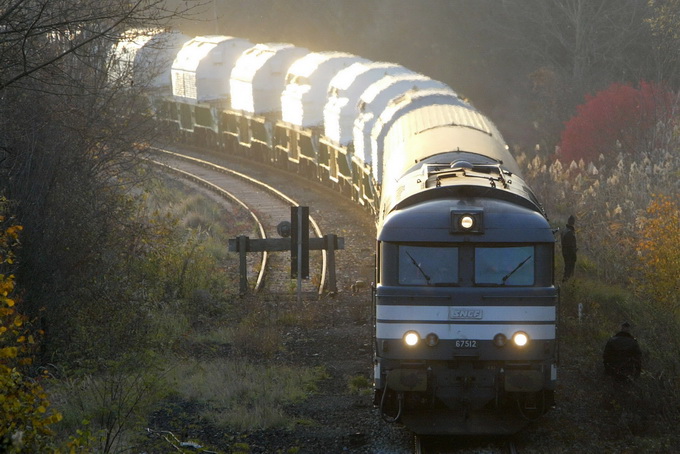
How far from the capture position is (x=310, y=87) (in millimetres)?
31328

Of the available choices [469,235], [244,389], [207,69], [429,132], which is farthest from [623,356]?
[207,69]

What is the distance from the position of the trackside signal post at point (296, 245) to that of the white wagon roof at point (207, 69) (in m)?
22.4

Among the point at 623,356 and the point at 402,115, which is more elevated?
the point at 402,115

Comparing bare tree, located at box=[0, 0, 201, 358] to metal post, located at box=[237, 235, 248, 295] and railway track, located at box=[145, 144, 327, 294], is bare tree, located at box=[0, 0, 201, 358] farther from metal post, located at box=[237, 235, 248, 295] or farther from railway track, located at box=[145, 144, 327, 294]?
railway track, located at box=[145, 144, 327, 294]

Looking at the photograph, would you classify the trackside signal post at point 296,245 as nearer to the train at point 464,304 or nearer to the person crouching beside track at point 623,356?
the train at point 464,304

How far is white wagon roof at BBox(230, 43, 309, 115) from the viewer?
116 ft

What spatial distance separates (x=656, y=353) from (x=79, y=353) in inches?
318

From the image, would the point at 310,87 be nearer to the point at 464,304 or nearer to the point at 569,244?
the point at 569,244

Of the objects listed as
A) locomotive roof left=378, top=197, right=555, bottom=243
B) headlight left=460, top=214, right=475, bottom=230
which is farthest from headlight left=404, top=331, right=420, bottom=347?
headlight left=460, top=214, right=475, bottom=230

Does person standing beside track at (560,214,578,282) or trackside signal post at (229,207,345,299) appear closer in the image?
trackside signal post at (229,207,345,299)

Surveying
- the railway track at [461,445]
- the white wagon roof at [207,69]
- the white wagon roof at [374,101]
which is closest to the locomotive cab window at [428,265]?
the railway track at [461,445]

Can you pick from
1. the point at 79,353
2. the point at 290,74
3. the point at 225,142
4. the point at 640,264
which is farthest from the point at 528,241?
the point at 225,142

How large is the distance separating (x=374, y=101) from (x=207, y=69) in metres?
16.6

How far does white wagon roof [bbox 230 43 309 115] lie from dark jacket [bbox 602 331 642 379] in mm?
25073
